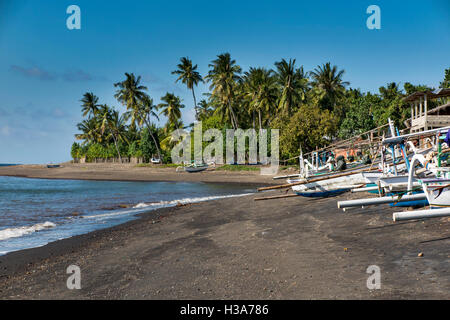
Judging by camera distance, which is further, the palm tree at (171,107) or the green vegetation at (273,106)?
the palm tree at (171,107)

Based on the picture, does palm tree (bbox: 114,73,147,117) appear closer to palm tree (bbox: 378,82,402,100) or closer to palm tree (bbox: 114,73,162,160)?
palm tree (bbox: 114,73,162,160)

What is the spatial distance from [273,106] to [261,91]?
3090 millimetres

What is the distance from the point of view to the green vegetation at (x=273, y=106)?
1469 inches

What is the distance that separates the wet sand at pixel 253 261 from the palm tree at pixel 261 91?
35.8 metres

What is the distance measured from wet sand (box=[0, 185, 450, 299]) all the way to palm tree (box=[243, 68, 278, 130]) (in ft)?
117

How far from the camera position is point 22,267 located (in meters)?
7.48

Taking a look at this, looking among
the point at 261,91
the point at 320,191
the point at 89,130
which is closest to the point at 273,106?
the point at 261,91

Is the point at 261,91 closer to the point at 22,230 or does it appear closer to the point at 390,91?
the point at 390,91

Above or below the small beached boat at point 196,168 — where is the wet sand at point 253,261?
below

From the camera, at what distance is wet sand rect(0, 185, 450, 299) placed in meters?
4.98

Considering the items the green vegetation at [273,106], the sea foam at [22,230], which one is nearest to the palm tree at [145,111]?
the green vegetation at [273,106]

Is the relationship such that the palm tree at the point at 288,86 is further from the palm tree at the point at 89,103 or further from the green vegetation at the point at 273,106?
the palm tree at the point at 89,103

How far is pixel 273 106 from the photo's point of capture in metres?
46.2
